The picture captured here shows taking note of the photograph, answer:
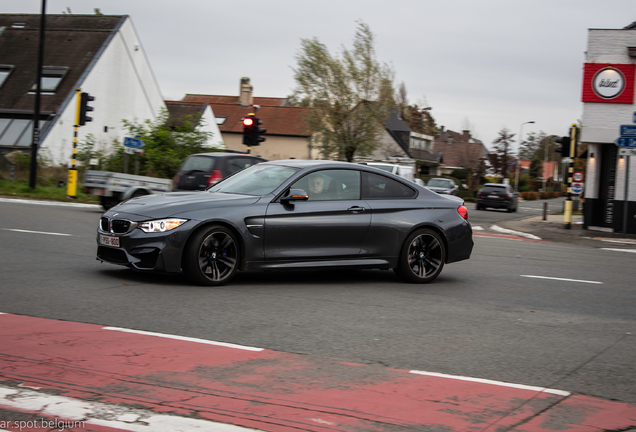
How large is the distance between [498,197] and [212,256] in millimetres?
32344

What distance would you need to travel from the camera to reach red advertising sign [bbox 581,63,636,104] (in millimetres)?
23094

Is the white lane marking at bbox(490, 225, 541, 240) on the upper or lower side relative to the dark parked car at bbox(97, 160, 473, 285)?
lower

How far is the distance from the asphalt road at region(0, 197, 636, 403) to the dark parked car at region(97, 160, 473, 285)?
34 cm

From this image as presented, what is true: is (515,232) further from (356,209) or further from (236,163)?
(356,209)

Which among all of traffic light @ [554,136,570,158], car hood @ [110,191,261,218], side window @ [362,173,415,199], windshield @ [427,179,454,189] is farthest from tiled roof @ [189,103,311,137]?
car hood @ [110,191,261,218]

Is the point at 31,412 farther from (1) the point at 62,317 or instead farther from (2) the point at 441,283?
(2) the point at 441,283

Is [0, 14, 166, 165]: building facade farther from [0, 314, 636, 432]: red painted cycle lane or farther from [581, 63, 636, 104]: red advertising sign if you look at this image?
[0, 314, 636, 432]: red painted cycle lane

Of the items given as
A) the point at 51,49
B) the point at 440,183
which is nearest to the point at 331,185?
the point at 440,183

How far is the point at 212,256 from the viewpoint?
7.77 m

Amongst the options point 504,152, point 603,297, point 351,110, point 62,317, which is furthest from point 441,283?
point 504,152

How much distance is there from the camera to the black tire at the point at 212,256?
7.58 metres

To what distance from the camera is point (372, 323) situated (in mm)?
6461

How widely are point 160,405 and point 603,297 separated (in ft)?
22.3

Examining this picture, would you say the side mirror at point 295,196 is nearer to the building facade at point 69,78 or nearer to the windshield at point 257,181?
the windshield at point 257,181
